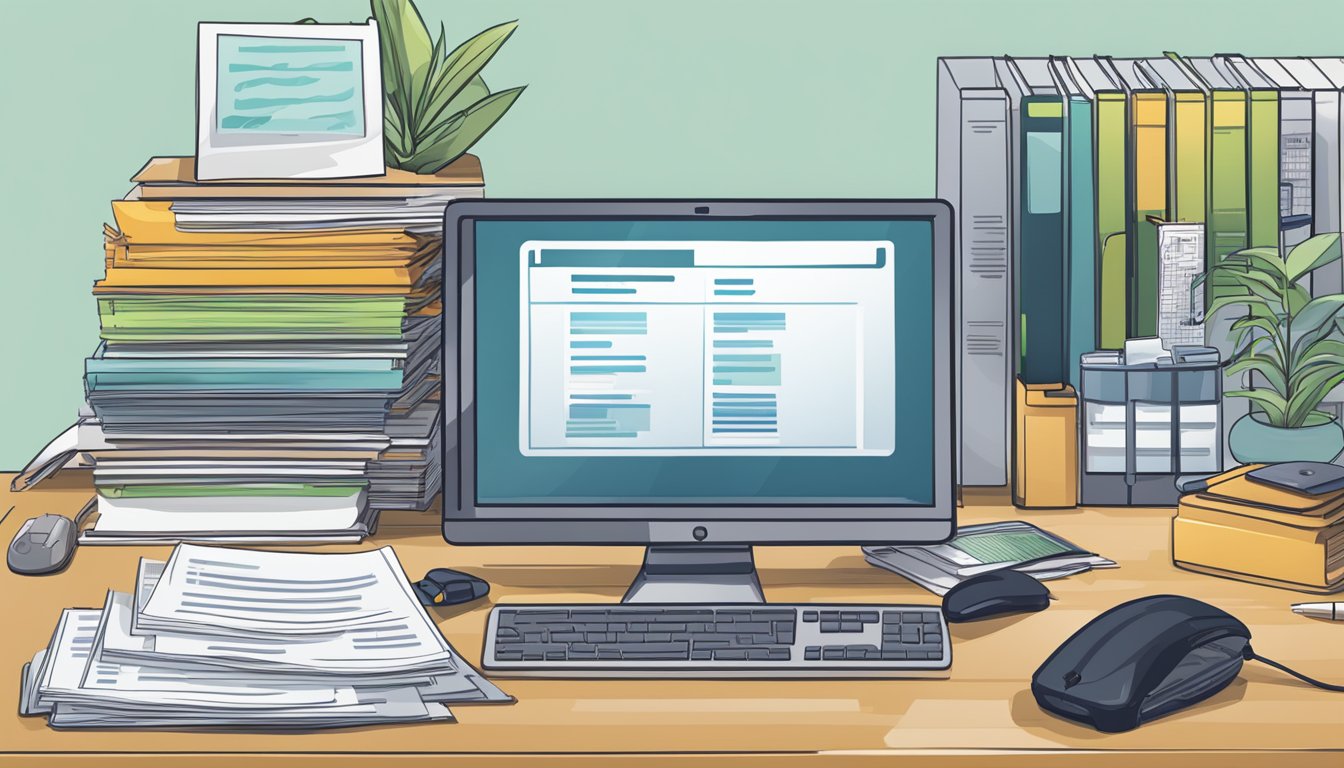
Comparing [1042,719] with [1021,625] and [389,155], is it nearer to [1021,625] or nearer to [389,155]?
[1021,625]

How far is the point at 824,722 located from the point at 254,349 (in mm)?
798

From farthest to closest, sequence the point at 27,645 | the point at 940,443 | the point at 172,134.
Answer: the point at 172,134 < the point at 940,443 < the point at 27,645

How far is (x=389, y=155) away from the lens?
1.87 meters

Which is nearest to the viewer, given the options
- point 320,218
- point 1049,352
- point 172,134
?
point 320,218

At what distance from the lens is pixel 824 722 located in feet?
4.30

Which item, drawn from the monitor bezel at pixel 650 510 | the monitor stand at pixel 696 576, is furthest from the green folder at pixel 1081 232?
the monitor stand at pixel 696 576

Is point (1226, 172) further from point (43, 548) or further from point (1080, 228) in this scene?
point (43, 548)

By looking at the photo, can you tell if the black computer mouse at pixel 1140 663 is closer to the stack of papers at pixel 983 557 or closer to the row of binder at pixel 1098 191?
the stack of papers at pixel 983 557

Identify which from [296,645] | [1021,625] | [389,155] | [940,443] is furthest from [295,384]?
[1021,625]

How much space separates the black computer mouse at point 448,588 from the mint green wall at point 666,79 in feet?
2.20

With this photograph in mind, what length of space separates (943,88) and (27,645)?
3.89 feet

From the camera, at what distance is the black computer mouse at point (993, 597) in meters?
1.53

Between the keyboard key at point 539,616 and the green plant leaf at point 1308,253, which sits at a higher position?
the green plant leaf at point 1308,253

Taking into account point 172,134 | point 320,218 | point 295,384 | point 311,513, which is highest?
point 172,134
